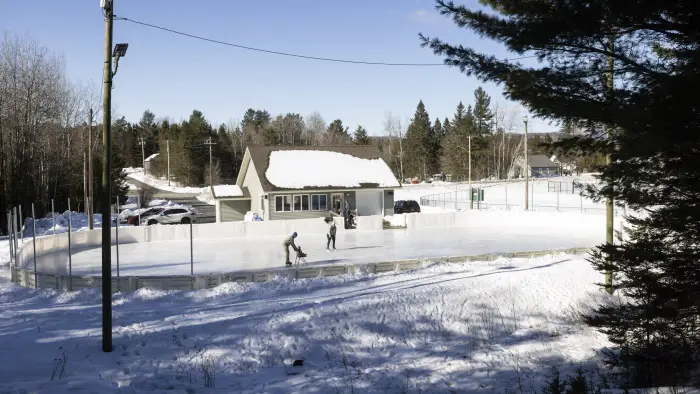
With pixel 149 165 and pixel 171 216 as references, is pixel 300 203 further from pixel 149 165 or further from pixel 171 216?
pixel 149 165

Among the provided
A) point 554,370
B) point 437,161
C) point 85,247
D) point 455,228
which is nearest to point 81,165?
point 85,247

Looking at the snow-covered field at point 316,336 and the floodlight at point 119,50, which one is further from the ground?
the floodlight at point 119,50

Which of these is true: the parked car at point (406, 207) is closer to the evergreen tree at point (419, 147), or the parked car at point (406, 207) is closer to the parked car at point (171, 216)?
the parked car at point (171, 216)

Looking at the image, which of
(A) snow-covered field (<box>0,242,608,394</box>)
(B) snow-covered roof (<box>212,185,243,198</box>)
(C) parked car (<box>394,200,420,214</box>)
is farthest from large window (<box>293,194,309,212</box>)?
(A) snow-covered field (<box>0,242,608,394</box>)

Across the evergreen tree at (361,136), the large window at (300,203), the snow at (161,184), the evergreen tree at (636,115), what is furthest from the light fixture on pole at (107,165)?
the evergreen tree at (361,136)

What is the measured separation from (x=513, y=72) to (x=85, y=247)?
26655 millimetres

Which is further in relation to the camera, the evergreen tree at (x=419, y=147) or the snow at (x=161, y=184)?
the evergreen tree at (x=419, y=147)

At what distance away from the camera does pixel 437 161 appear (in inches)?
4481

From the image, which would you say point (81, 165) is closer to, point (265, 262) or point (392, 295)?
point (265, 262)

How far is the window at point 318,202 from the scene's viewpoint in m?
42.6

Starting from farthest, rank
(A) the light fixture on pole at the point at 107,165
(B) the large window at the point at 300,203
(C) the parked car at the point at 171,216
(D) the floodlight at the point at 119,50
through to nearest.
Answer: (B) the large window at the point at 300,203, (C) the parked car at the point at 171,216, (D) the floodlight at the point at 119,50, (A) the light fixture on pole at the point at 107,165

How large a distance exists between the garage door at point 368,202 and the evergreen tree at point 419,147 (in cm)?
6411

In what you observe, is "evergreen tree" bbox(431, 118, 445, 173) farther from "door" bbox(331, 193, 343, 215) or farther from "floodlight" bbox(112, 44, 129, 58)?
"floodlight" bbox(112, 44, 129, 58)

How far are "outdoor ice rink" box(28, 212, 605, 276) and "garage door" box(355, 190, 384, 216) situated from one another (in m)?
7.06
